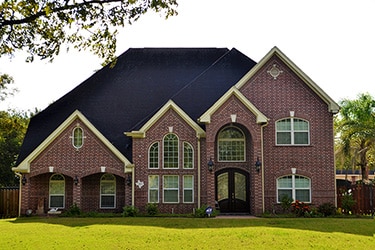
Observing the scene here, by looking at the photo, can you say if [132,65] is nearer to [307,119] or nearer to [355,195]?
[307,119]

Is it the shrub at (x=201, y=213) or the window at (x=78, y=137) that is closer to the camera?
the shrub at (x=201, y=213)

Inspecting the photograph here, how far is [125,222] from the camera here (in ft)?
65.0

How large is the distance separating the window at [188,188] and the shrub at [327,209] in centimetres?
633

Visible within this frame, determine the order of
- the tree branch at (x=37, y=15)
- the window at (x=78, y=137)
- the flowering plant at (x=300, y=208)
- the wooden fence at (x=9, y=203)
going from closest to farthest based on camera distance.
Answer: the tree branch at (x=37, y=15)
the flowering plant at (x=300, y=208)
the window at (x=78, y=137)
the wooden fence at (x=9, y=203)

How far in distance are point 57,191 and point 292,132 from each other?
12.6 metres

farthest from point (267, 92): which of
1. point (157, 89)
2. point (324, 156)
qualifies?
point (157, 89)

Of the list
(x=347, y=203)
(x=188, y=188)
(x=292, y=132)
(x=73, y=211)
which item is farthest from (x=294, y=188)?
(x=73, y=211)

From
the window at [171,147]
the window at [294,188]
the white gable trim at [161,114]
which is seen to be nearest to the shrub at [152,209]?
the window at [171,147]

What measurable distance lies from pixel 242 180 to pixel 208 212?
3.45 m

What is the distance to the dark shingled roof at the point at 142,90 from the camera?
2625 cm

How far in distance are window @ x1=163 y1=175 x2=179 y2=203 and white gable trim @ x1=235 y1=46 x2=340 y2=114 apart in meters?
5.84

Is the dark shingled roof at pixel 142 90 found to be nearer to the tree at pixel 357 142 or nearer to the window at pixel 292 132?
the window at pixel 292 132

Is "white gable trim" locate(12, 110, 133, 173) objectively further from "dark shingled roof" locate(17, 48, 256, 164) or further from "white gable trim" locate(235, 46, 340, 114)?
"white gable trim" locate(235, 46, 340, 114)

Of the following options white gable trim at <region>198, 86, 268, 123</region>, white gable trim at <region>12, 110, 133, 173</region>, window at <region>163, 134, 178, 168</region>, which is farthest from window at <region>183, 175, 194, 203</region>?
white gable trim at <region>198, 86, 268, 123</region>
